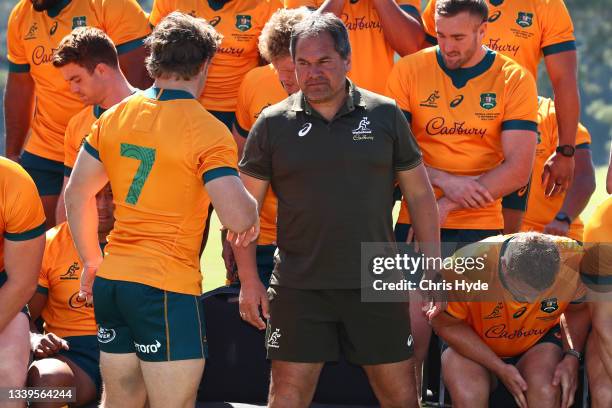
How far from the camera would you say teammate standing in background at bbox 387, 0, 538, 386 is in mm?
5824

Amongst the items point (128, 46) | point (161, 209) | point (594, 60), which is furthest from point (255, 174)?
point (594, 60)

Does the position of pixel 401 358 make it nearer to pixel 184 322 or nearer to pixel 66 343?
pixel 184 322

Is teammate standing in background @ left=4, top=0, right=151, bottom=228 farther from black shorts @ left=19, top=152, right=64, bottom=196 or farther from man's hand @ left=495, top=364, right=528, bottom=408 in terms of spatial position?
man's hand @ left=495, top=364, right=528, bottom=408

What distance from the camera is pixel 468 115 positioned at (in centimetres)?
593

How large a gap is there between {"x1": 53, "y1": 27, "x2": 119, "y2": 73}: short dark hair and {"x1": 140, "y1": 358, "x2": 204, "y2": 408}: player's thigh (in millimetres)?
1855

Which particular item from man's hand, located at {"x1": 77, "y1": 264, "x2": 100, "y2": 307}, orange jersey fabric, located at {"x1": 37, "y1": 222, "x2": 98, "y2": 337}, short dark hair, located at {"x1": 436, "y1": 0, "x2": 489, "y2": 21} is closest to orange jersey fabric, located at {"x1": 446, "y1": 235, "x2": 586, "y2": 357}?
short dark hair, located at {"x1": 436, "y1": 0, "x2": 489, "y2": 21}

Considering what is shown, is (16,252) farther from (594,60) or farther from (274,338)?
(594,60)

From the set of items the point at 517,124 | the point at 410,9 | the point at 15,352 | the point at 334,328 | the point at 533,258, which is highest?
the point at 410,9

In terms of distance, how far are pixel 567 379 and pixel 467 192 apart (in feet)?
3.51

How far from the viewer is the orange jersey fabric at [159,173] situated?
466 centimetres

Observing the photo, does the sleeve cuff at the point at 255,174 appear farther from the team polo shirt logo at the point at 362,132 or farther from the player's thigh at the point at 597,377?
the player's thigh at the point at 597,377

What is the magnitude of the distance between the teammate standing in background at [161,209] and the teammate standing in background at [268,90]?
1.25 meters

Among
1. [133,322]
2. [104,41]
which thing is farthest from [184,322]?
[104,41]

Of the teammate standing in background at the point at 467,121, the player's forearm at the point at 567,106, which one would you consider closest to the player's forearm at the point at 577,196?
the player's forearm at the point at 567,106
